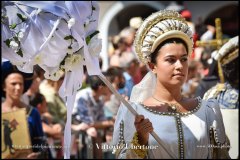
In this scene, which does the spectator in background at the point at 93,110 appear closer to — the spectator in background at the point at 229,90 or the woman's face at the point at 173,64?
the spectator in background at the point at 229,90

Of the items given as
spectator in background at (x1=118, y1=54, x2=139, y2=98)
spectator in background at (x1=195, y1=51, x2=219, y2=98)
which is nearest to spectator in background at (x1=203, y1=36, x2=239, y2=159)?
spectator in background at (x1=195, y1=51, x2=219, y2=98)

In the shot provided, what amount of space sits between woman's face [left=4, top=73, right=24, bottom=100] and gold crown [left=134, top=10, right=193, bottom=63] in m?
2.15

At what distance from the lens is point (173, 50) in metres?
3.76

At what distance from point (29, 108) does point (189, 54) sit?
7.51 ft

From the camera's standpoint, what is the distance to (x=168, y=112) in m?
3.78

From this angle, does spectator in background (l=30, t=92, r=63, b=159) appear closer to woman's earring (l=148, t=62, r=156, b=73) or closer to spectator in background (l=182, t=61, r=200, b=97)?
spectator in background (l=182, t=61, r=200, b=97)

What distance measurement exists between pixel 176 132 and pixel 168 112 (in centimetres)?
13

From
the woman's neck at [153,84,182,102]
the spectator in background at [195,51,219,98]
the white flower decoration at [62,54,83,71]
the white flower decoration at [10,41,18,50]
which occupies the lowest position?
the woman's neck at [153,84,182,102]

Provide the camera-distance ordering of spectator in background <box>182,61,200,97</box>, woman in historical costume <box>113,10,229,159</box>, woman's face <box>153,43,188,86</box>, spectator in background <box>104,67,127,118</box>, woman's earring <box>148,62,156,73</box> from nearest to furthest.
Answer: woman in historical costume <box>113,10,229,159</box>
woman's face <box>153,43,188,86</box>
woman's earring <box>148,62,156,73</box>
spectator in background <box>104,67,127,118</box>
spectator in background <box>182,61,200,97</box>

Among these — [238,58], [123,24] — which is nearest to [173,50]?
[238,58]

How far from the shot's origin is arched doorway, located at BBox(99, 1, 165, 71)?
1462 cm

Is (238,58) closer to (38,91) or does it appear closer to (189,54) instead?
(189,54)

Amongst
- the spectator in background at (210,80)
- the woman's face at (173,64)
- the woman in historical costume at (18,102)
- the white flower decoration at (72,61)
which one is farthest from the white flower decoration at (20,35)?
the spectator in background at (210,80)

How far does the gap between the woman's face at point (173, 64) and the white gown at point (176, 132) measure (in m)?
0.19
